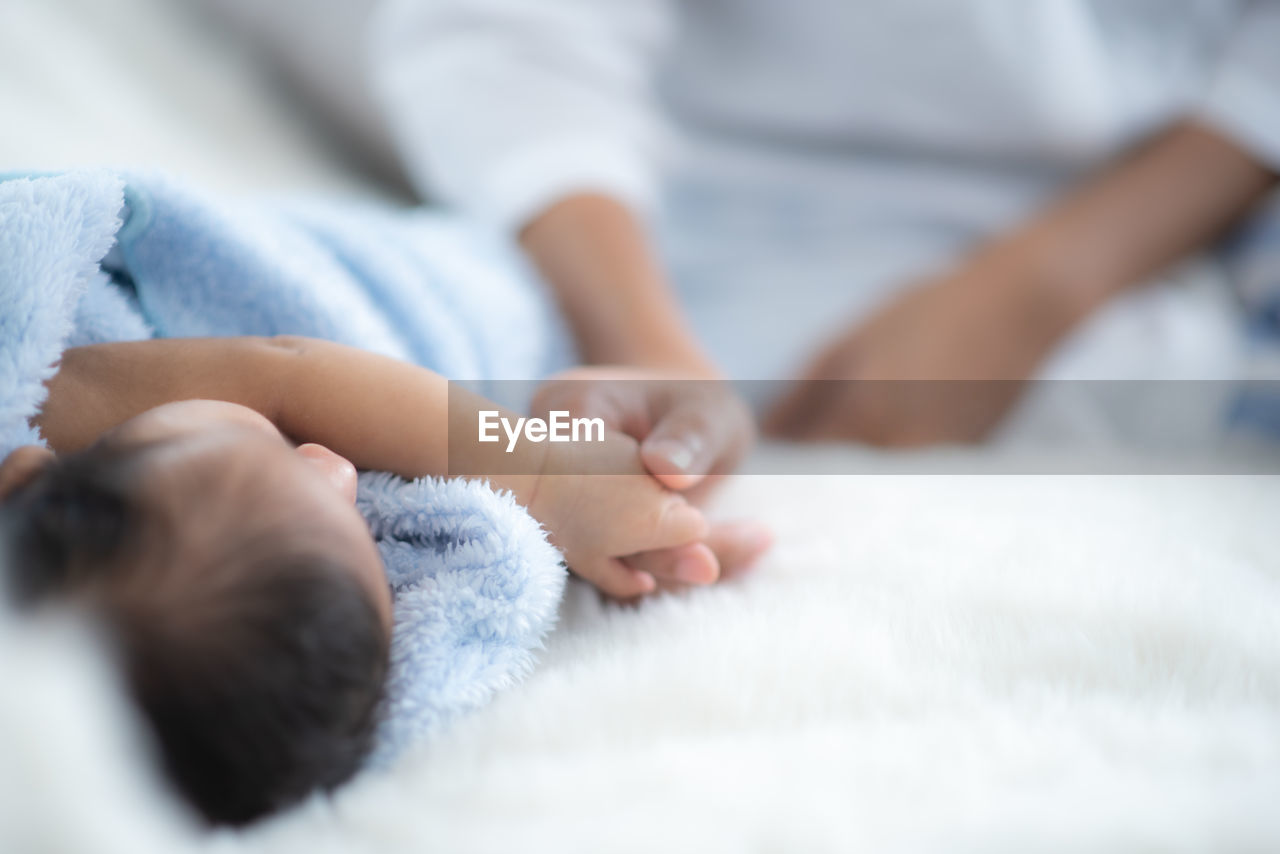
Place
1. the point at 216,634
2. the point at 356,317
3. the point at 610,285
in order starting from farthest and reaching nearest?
the point at 610,285, the point at 356,317, the point at 216,634

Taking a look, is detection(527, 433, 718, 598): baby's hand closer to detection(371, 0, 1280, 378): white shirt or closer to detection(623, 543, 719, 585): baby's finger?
detection(623, 543, 719, 585): baby's finger

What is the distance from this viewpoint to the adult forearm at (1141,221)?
0.83 m

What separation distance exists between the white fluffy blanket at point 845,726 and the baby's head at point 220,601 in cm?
2

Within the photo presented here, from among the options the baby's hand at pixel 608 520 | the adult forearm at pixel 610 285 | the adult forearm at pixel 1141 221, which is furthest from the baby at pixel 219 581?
the adult forearm at pixel 1141 221

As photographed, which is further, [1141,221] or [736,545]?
[1141,221]

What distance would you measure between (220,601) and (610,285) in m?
0.53

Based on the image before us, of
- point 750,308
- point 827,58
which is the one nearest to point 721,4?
point 827,58

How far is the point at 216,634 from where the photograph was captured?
30cm

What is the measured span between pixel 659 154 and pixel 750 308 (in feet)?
0.77

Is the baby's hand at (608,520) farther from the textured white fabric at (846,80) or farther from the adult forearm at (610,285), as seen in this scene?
the textured white fabric at (846,80)

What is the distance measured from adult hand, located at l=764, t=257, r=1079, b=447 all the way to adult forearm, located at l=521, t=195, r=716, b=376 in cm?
14

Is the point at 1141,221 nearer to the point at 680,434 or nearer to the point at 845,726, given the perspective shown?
the point at 680,434

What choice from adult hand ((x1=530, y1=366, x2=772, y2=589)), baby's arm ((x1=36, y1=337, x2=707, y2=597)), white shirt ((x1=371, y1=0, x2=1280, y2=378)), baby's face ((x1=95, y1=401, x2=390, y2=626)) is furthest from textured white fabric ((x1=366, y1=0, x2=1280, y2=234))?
baby's face ((x1=95, y1=401, x2=390, y2=626))

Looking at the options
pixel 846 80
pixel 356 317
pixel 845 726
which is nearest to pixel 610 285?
pixel 356 317
